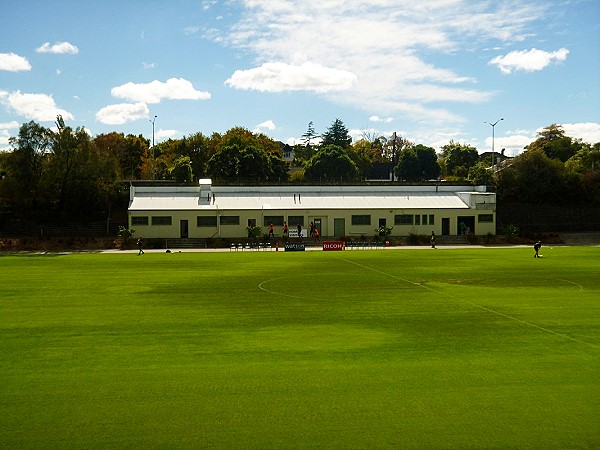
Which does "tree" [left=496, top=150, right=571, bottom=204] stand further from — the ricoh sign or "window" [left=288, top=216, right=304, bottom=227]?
the ricoh sign

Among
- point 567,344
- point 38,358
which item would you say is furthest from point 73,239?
point 567,344

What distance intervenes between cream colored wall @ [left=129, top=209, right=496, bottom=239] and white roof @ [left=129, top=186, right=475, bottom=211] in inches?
28.6

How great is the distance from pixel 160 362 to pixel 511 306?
14.4 meters

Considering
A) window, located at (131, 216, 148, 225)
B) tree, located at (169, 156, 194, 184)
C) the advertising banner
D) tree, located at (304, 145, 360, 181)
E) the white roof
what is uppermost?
tree, located at (304, 145, 360, 181)

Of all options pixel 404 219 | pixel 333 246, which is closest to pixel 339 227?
pixel 404 219

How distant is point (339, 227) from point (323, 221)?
1890 mm

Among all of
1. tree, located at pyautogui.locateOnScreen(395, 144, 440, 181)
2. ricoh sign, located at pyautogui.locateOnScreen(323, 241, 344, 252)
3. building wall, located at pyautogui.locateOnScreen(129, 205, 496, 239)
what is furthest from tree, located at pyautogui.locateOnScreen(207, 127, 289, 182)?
tree, located at pyautogui.locateOnScreen(395, 144, 440, 181)

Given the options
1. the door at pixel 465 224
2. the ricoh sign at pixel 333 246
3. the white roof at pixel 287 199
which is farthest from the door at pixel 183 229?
the door at pixel 465 224

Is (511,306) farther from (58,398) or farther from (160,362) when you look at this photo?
(58,398)

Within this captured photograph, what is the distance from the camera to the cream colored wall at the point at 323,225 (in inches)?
2517

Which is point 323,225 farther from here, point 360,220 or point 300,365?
point 300,365

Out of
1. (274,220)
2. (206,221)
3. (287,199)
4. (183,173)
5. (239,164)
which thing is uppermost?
(239,164)

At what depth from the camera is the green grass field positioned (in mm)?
10922

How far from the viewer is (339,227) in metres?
67.4
